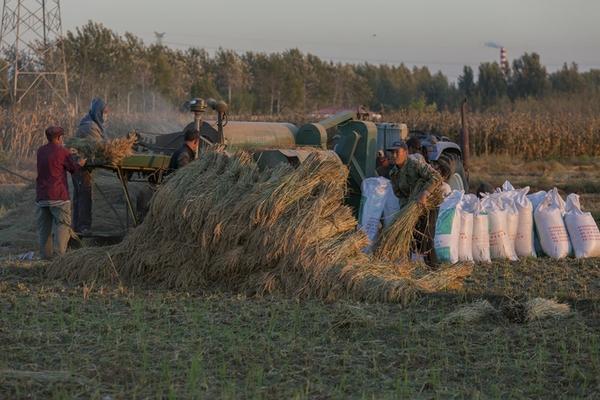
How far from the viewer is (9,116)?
2708 centimetres

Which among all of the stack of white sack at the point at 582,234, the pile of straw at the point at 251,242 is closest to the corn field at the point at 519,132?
the stack of white sack at the point at 582,234

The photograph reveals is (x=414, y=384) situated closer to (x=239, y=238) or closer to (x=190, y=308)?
(x=190, y=308)

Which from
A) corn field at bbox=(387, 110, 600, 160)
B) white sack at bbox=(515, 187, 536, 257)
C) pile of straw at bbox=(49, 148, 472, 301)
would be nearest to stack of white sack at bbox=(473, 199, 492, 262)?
white sack at bbox=(515, 187, 536, 257)

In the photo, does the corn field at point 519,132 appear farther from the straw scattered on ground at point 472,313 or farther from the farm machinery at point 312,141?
the straw scattered on ground at point 472,313

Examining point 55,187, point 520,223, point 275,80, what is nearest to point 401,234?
point 520,223

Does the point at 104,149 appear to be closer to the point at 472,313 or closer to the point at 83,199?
the point at 83,199

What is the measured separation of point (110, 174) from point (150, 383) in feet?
23.7

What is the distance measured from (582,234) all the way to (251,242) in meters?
4.53

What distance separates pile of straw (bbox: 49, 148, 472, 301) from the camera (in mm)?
9109

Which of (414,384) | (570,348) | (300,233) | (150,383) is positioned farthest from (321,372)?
(300,233)

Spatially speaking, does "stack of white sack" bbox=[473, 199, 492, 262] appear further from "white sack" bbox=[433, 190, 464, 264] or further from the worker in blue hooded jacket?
the worker in blue hooded jacket

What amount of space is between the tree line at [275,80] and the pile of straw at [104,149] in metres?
27.0

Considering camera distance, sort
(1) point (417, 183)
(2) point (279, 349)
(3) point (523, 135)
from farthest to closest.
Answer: (3) point (523, 135), (1) point (417, 183), (2) point (279, 349)

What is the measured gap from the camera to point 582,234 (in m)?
11.8
